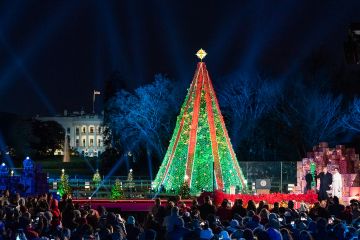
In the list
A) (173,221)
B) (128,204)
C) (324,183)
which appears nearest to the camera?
(173,221)

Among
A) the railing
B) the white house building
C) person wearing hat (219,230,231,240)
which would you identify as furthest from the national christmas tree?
the white house building

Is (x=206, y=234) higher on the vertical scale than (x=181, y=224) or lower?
lower

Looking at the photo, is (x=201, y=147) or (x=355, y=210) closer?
(x=355, y=210)

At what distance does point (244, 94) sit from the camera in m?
64.6

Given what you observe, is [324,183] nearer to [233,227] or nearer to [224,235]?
[233,227]

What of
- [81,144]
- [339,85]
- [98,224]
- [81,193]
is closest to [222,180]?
[81,193]

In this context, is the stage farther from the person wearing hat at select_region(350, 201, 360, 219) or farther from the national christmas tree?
the person wearing hat at select_region(350, 201, 360, 219)

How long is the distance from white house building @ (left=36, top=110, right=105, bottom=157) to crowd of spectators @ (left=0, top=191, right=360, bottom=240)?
166m

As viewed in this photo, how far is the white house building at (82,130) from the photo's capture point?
605 ft

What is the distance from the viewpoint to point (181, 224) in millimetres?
14117

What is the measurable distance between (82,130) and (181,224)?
579 feet

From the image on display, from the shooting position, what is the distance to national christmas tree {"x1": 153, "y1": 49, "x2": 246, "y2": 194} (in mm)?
32875

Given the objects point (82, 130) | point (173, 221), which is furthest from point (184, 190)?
point (82, 130)

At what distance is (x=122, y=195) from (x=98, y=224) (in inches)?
770
